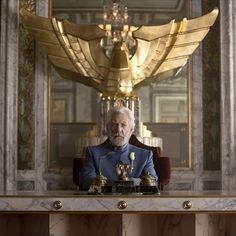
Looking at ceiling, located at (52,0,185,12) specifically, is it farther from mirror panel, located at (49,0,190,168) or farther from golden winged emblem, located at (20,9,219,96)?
golden winged emblem, located at (20,9,219,96)

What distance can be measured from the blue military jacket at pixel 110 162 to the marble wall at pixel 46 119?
3.22 m

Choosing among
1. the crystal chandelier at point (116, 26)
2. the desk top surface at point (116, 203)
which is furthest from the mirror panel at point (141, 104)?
the desk top surface at point (116, 203)

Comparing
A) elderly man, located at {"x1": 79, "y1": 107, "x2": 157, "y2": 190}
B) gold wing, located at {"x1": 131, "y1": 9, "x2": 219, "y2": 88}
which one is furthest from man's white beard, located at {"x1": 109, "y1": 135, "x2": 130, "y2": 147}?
gold wing, located at {"x1": 131, "y1": 9, "x2": 219, "y2": 88}

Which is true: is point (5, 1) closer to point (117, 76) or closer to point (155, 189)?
point (117, 76)

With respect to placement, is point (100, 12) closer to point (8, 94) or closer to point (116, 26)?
point (116, 26)

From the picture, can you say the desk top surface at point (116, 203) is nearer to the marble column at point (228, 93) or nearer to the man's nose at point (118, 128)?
the man's nose at point (118, 128)

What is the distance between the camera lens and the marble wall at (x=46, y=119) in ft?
23.1

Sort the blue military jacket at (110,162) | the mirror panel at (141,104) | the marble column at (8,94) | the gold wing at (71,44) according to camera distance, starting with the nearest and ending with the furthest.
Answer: the blue military jacket at (110,162)
the gold wing at (71,44)
the marble column at (8,94)
the mirror panel at (141,104)

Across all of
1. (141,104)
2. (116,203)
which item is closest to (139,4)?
(141,104)

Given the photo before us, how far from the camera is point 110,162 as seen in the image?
12.7 feet

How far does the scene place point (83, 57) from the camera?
6977mm

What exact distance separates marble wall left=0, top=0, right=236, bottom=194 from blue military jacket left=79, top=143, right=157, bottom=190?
10.6 feet

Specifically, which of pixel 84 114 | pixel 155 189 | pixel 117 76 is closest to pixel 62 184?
pixel 84 114

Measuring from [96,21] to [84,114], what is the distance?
103 cm
